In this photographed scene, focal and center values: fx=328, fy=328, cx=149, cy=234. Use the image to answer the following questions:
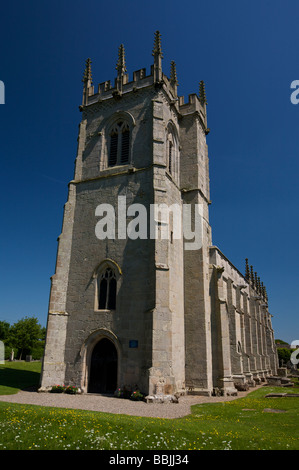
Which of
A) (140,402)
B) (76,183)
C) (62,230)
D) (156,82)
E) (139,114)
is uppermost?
(156,82)

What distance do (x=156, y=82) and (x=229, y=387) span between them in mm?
18947

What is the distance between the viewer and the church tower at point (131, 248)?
16.4m

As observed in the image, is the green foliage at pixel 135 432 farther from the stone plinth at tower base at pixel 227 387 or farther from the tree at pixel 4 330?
the tree at pixel 4 330

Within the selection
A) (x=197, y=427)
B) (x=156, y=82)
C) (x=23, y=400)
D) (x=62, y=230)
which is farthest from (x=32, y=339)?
(x=197, y=427)

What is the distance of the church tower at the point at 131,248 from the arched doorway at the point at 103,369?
0.17 ft

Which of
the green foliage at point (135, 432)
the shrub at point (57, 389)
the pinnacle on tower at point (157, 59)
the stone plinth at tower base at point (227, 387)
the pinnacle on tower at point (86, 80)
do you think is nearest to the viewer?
the green foliage at point (135, 432)

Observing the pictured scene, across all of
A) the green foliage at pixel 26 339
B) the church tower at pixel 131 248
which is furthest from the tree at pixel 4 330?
the church tower at pixel 131 248

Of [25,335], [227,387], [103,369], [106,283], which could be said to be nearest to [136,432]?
[103,369]

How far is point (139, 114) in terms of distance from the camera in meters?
20.7

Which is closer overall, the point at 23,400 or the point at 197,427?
the point at 197,427

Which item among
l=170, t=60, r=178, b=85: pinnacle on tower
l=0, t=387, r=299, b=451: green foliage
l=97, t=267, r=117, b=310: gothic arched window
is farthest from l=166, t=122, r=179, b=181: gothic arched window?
l=0, t=387, r=299, b=451: green foliage
